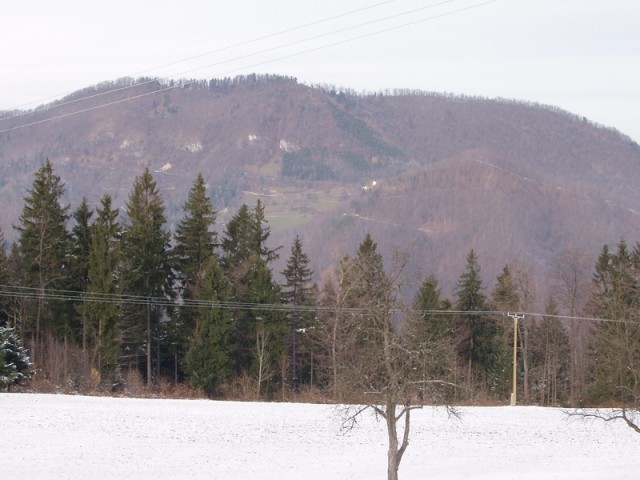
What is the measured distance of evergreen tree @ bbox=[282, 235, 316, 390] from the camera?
74.4 m

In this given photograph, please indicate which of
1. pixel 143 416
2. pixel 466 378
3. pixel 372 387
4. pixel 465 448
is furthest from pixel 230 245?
pixel 372 387

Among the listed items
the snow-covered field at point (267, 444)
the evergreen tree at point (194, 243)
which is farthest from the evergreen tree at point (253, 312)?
the snow-covered field at point (267, 444)

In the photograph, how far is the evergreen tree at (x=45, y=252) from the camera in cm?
6431

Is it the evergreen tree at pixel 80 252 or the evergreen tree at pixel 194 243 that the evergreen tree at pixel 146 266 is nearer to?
the evergreen tree at pixel 194 243

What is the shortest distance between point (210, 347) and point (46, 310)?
448 inches

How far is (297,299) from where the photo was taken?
75.2 meters

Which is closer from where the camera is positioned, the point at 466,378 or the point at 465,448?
the point at 465,448

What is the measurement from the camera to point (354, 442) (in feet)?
147

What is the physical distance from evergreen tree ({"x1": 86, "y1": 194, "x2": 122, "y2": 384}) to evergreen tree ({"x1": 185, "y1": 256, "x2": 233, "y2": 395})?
5.49 meters

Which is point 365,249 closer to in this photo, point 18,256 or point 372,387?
point 18,256

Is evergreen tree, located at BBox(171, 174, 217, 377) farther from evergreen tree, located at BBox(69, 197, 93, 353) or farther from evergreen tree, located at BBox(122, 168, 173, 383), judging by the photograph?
evergreen tree, located at BBox(69, 197, 93, 353)

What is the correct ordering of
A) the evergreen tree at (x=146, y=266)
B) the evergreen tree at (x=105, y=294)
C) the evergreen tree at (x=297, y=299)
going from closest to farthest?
1. the evergreen tree at (x=105, y=294)
2. the evergreen tree at (x=146, y=266)
3. the evergreen tree at (x=297, y=299)

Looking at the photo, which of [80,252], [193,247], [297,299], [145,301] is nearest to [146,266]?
[145,301]

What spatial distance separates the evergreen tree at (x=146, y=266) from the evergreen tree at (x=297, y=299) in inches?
403
